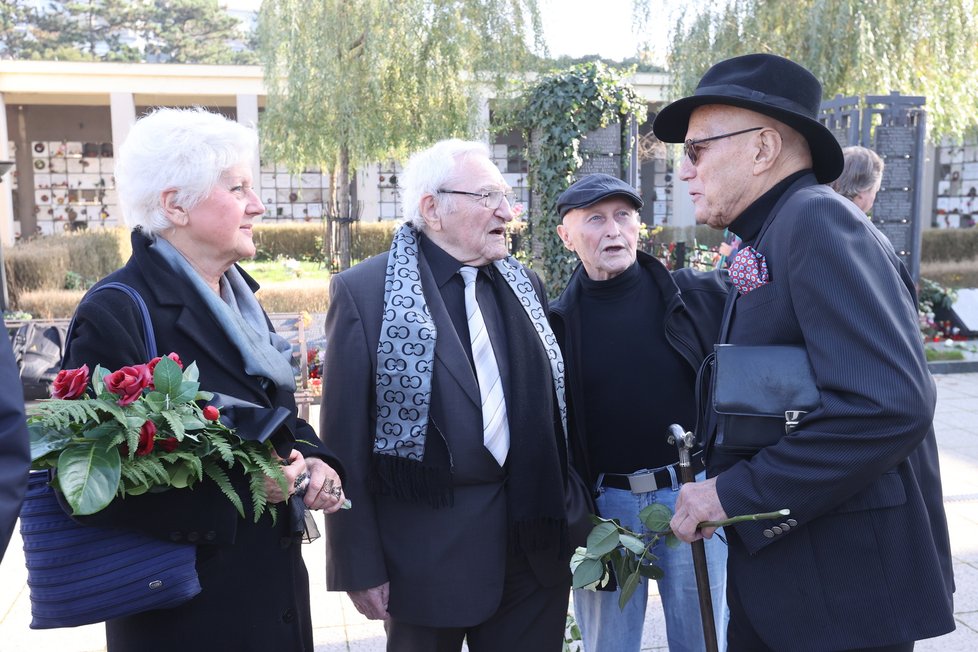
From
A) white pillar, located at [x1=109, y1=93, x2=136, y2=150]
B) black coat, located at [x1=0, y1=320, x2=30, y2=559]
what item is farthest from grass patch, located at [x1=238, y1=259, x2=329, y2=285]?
black coat, located at [x1=0, y1=320, x2=30, y2=559]

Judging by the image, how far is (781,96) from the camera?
1.92m

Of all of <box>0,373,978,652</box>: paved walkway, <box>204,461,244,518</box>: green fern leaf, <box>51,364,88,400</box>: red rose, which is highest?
<box>51,364,88,400</box>: red rose

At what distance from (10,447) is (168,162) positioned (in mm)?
1127

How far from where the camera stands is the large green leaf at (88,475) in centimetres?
153

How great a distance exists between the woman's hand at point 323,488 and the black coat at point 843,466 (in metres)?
0.96

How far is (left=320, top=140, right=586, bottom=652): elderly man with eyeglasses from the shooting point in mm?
2340

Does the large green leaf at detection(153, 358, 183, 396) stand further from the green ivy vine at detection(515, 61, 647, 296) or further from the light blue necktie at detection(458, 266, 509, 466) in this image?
the green ivy vine at detection(515, 61, 647, 296)

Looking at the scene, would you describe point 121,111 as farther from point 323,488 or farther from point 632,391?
point 323,488

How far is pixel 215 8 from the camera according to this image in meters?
44.2

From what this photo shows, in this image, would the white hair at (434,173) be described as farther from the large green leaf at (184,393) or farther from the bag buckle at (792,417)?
the bag buckle at (792,417)

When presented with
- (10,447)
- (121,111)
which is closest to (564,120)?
(10,447)

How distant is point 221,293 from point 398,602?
0.99 m

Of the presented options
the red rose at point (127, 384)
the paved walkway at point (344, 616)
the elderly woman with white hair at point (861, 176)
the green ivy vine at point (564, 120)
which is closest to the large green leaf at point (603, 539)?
the red rose at point (127, 384)

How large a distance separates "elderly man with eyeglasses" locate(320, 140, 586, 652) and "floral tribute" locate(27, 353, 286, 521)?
1.84 feet
